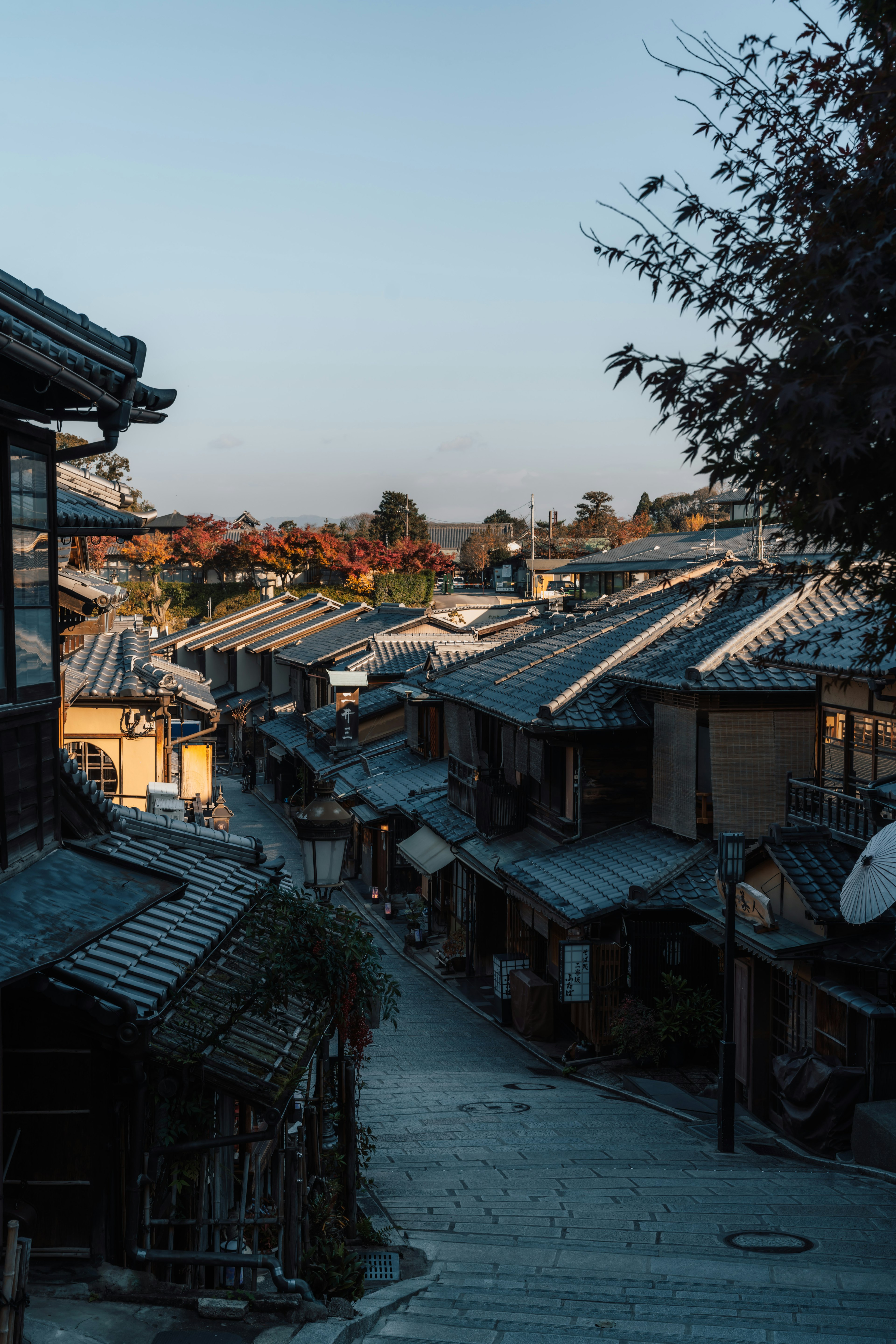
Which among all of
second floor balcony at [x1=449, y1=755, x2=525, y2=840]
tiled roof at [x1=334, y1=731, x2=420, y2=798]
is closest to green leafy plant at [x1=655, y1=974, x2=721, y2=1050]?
second floor balcony at [x1=449, y1=755, x2=525, y2=840]

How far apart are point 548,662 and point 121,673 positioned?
33.9 ft

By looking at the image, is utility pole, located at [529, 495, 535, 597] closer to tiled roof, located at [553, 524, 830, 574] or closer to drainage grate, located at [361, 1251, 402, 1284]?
tiled roof, located at [553, 524, 830, 574]

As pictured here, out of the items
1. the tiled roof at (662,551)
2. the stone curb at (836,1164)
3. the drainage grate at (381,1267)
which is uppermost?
the tiled roof at (662,551)

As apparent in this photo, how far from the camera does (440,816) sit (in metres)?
30.5

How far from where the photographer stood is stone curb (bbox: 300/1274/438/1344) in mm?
7293

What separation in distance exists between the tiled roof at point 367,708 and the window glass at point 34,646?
3294 cm

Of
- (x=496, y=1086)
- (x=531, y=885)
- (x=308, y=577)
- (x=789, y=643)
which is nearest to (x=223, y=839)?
(x=496, y=1086)

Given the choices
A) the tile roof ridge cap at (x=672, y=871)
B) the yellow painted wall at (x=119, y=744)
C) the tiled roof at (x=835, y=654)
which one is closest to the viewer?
the tiled roof at (x=835, y=654)

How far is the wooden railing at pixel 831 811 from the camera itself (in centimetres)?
1697

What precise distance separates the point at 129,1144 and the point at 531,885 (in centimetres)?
1456

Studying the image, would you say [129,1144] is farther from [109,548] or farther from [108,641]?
[109,548]

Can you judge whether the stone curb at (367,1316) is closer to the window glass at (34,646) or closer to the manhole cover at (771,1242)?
the manhole cover at (771,1242)

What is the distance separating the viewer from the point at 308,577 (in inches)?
3351

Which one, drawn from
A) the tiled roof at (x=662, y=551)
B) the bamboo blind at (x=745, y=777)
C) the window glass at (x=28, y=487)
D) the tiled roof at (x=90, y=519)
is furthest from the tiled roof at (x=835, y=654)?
the tiled roof at (x=662, y=551)
